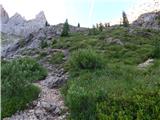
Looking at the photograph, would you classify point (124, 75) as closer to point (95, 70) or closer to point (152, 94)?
point (95, 70)

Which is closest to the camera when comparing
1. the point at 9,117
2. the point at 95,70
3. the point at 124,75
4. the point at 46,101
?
the point at 9,117

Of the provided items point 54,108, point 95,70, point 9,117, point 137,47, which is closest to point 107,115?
point 54,108

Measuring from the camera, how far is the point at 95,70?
93.7 feet

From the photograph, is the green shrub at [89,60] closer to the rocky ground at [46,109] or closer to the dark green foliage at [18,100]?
the rocky ground at [46,109]

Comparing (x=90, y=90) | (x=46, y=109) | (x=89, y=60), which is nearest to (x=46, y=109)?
(x=46, y=109)

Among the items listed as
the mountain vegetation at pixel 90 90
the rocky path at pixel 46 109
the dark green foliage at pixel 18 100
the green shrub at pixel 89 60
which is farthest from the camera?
the green shrub at pixel 89 60

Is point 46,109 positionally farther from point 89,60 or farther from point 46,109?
point 89,60

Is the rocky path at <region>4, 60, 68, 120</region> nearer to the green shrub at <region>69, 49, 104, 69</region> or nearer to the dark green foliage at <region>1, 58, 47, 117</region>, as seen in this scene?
the dark green foliage at <region>1, 58, 47, 117</region>

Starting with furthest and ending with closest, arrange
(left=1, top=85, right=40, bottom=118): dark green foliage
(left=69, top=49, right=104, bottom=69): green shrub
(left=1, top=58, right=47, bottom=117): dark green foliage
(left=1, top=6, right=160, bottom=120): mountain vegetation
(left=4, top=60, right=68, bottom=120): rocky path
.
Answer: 1. (left=69, top=49, right=104, bottom=69): green shrub
2. (left=1, top=58, right=47, bottom=117): dark green foliage
3. (left=1, top=85, right=40, bottom=118): dark green foliage
4. (left=4, top=60, right=68, bottom=120): rocky path
5. (left=1, top=6, right=160, bottom=120): mountain vegetation

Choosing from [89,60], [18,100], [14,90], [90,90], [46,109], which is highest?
[89,60]

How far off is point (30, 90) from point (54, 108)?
129 inches

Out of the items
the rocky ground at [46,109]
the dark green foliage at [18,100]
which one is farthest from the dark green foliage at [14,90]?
the rocky ground at [46,109]

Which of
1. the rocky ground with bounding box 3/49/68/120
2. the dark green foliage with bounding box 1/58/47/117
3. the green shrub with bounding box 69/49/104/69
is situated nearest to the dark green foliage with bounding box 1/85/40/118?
the dark green foliage with bounding box 1/58/47/117

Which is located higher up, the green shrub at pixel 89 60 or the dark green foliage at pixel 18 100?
the green shrub at pixel 89 60
